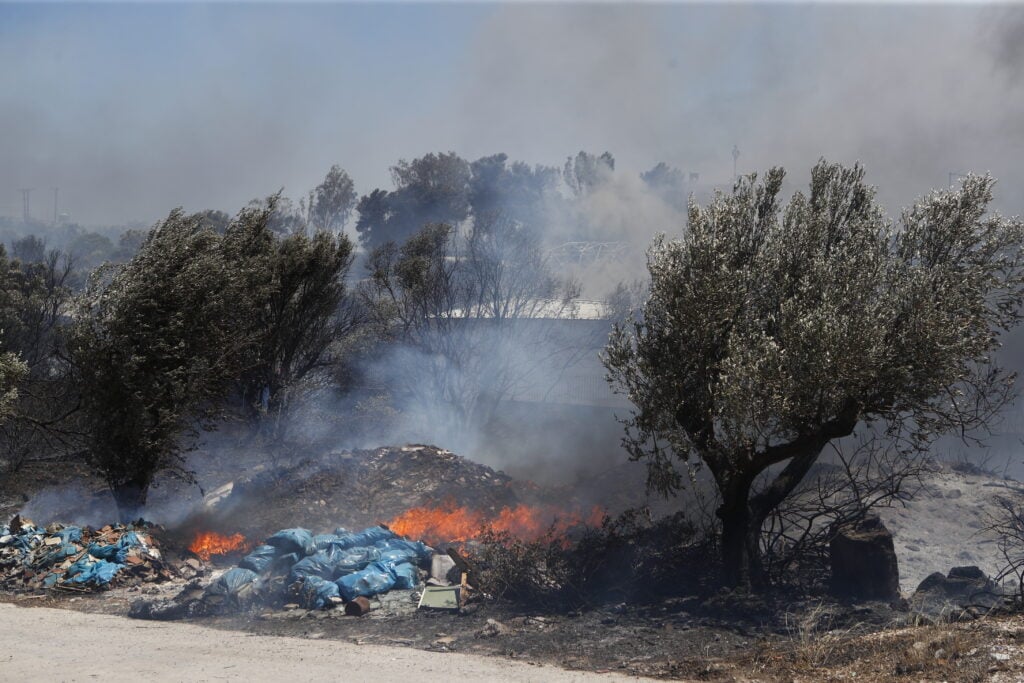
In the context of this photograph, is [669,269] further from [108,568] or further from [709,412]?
[108,568]

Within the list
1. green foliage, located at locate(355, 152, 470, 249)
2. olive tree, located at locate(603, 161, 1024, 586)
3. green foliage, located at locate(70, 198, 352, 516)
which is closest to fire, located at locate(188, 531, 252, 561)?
green foliage, located at locate(70, 198, 352, 516)

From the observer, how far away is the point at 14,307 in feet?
83.0

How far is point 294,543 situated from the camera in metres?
12.3

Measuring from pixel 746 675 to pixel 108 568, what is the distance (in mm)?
9139

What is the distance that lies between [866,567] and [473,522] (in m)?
6.86

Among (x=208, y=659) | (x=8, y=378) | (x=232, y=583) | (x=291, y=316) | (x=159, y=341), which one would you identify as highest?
(x=291, y=316)

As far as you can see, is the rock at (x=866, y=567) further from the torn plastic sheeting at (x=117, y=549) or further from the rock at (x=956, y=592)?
the torn plastic sheeting at (x=117, y=549)

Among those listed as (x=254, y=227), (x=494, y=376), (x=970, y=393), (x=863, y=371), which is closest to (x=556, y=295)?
(x=494, y=376)

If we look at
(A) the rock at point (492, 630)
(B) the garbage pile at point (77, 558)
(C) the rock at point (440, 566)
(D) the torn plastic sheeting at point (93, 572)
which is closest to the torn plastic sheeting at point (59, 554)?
(B) the garbage pile at point (77, 558)

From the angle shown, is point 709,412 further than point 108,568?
No

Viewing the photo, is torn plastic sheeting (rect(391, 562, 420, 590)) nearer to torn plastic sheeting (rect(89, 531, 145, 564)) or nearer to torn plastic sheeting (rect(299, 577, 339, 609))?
torn plastic sheeting (rect(299, 577, 339, 609))

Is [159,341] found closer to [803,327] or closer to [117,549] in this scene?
[117,549]

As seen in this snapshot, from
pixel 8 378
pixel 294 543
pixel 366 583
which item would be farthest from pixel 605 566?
pixel 8 378

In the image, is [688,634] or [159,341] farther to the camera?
[159,341]
